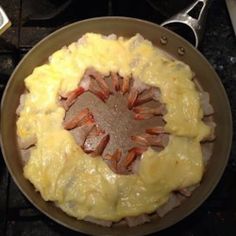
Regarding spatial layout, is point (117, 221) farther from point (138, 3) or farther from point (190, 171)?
point (138, 3)

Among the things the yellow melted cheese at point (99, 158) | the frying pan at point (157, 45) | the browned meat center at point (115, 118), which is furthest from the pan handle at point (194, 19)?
the browned meat center at point (115, 118)

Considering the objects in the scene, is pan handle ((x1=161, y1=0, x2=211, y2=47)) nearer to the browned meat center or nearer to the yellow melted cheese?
the yellow melted cheese

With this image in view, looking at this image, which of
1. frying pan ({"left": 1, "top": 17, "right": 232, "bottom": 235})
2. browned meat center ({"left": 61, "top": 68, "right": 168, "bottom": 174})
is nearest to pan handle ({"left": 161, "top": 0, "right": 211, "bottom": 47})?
frying pan ({"left": 1, "top": 17, "right": 232, "bottom": 235})

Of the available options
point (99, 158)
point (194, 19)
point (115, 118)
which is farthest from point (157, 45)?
point (99, 158)

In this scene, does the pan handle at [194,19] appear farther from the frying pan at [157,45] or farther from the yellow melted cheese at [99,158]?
the yellow melted cheese at [99,158]

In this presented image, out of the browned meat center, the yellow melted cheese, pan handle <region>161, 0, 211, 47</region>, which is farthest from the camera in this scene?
pan handle <region>161, 0, 211, 47</region>

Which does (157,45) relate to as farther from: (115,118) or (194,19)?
(115,118)
